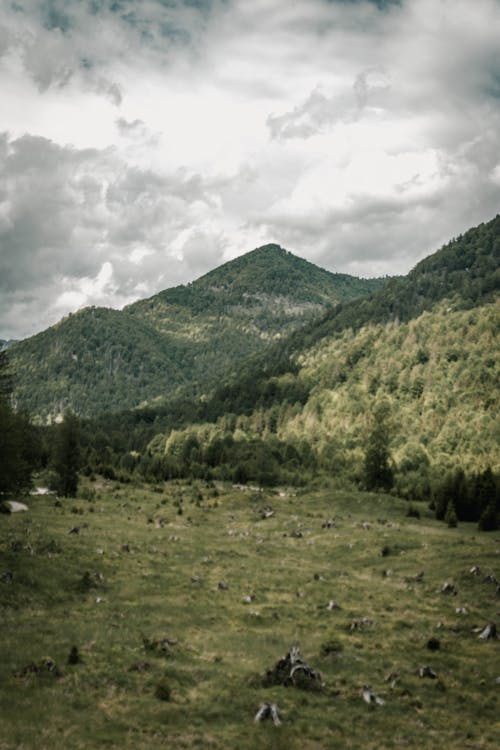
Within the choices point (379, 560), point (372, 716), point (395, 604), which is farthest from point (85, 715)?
point (379, 560)

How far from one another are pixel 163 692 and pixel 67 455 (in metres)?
75.1

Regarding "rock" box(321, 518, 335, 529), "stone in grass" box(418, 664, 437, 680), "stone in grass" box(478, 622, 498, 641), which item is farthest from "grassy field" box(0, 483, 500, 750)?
"rock" box(321, 518, 335, 529)

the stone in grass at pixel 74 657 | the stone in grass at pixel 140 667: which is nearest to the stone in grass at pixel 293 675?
the stone in grass at pixel 140 667

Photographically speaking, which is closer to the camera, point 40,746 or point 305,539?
point 40,746

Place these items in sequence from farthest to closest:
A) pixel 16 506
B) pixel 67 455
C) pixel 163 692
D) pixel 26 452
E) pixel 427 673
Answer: pixel 26 452 → pixel 67 455 → pixel 16 506 → pixel 427 673 → pixel 163 692

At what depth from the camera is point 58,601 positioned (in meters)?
37.3

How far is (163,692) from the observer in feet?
79.3

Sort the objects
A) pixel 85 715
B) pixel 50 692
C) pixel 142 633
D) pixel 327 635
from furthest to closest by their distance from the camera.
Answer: pixel 327 635, pixel 142 633, pixel 50 692, pixel 85 715

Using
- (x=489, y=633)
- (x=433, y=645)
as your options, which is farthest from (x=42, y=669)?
(x=489, y=633)

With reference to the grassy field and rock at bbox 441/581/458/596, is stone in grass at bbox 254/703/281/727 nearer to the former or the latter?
the grassy field

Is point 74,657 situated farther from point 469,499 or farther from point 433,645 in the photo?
point 469,499

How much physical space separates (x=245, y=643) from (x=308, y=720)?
10.3 metres

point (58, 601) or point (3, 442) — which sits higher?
point (3, 442)

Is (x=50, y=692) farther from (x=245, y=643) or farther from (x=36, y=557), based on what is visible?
(x=36, y=557)
